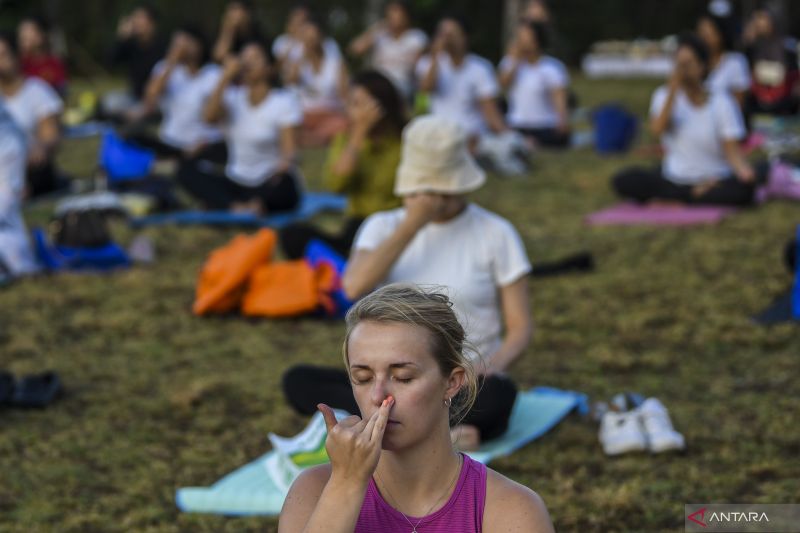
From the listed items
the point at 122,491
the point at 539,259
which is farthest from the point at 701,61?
the point at 122,491

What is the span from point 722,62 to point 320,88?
13.2ft

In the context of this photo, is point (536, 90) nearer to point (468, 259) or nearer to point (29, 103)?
point (29, 103)

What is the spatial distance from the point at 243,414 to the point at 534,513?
2720mm

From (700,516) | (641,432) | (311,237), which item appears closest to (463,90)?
(311,237)

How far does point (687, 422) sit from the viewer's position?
173 inches

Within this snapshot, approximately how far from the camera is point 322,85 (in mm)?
12609

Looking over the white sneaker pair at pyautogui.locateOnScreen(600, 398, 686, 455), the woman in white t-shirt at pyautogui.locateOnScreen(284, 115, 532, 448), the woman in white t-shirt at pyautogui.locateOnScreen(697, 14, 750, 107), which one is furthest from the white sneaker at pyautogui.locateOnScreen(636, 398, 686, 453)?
the woman in white t-shirt at pyautogui.locateOnScreen(697, 14, 750, 107)

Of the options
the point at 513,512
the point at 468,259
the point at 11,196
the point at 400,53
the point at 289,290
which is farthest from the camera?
the point at 400,53

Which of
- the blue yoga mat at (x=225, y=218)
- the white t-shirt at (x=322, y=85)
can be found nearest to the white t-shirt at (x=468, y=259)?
the blue yoga mat at (x=225, y=218)

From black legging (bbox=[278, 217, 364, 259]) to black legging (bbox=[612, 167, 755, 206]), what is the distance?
9.50ft

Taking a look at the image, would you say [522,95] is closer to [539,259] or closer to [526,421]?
[539,259]

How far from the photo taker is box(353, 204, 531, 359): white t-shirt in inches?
162

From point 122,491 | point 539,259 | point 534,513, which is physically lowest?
point 539,259

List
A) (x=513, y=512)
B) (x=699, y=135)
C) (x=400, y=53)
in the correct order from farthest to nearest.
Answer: (x=400, y=53), (x=699, y=135), (x=513, y=512)
